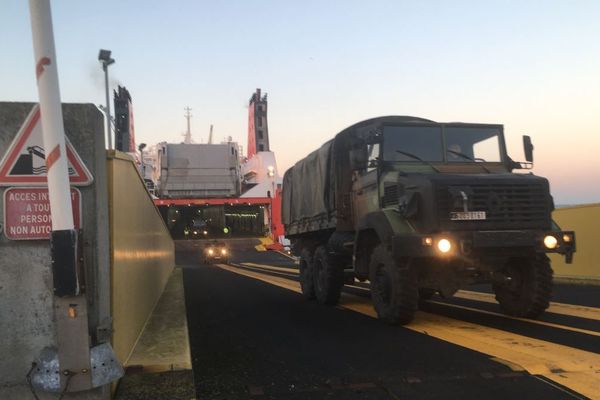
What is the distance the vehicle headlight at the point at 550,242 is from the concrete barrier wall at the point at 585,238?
A: 24.2 ft

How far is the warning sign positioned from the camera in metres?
3.75

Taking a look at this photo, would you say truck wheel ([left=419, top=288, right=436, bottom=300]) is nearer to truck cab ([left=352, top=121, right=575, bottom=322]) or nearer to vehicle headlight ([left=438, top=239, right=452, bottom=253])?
truck cab ([left=352, top=121, right=575, bottom=322])

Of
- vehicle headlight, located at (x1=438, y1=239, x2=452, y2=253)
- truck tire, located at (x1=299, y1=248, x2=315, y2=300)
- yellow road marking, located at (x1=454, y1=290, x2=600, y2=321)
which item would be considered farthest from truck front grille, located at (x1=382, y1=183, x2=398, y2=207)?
truck tire, located at (x1=299, y1=248, x2=315, y2=300)

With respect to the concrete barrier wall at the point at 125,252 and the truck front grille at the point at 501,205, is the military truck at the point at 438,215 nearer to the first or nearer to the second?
the truck front grille at the point at 501,205

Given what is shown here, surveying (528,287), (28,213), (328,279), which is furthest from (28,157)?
(328,279)

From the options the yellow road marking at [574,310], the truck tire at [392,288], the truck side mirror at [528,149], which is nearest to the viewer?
the truck tire at [392,288]

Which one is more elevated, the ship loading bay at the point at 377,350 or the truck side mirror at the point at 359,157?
the truck side mirror at the point at 359,157

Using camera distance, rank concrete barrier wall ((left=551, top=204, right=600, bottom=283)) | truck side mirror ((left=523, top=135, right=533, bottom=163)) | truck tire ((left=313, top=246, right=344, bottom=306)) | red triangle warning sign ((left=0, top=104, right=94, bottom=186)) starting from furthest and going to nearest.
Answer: concrete barrier wall ((left=551, top=204, right=600, bottom=283)), truck tire ((left=313, top=246, right=344, bottom=306)), truck side mirror ((left=523, top=135, right=533, bottom=163)), red triangle warning sign ((left=0, top=104, right=94, bottom=186))

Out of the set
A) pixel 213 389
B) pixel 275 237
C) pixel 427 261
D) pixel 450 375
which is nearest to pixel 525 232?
pixel 427 261

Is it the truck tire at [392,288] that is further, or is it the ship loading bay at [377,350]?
the truck tire at [392,288]

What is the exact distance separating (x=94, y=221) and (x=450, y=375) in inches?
129

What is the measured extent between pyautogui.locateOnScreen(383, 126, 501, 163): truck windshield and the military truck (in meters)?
0.02

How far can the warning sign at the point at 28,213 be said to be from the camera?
148 inches

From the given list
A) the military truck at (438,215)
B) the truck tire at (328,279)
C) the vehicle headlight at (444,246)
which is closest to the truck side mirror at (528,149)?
the military truck at (438,215)
